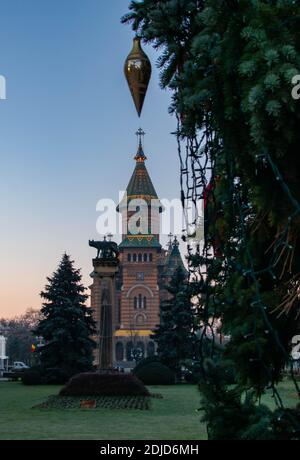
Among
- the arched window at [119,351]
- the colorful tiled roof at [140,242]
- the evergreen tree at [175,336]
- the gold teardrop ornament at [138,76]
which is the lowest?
the arched window at [119,351]

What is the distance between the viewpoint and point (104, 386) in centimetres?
2500

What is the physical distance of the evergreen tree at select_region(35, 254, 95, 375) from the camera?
3806cm

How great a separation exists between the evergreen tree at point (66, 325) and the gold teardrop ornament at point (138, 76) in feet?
107

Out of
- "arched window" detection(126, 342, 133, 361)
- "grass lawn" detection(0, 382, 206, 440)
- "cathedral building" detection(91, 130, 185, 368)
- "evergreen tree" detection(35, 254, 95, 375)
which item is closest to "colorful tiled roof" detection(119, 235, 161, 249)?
"cathedral building" detection(91, 130, 185, 368)

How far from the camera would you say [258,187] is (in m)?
5.07

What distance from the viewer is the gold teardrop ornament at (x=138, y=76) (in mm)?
6301

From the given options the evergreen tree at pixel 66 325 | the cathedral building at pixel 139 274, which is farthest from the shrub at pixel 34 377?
the cathedral building at pixel 139 274

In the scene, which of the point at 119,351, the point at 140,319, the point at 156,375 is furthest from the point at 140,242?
the point at 156,375

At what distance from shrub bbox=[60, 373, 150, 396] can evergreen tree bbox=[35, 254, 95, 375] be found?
12.7 meters

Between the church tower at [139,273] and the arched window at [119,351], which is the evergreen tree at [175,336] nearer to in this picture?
the church tower at [139,273]

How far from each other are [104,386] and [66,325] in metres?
14.3

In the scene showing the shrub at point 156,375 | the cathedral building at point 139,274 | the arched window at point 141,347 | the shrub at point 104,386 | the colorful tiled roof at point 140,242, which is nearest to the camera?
the shrub at point 104,386

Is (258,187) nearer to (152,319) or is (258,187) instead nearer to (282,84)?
(282,84)

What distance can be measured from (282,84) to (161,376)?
33.1 m
